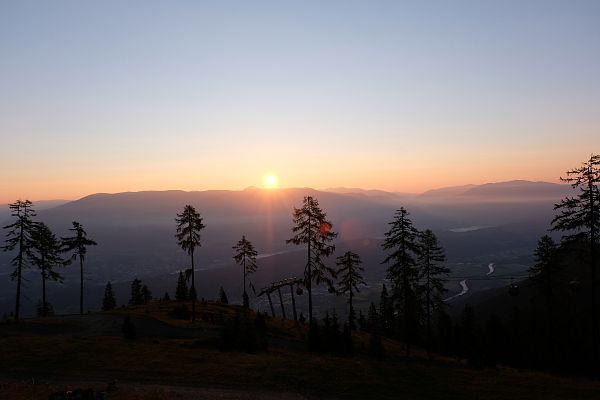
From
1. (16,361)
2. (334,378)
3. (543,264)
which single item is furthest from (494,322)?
(16,361)

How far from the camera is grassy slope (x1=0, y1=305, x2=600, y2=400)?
75.9 ft

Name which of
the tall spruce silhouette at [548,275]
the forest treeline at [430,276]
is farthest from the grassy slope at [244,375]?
the tall spruce silhouette at [548,275]

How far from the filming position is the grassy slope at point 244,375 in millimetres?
23125

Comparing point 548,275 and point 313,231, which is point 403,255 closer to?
point 313,231

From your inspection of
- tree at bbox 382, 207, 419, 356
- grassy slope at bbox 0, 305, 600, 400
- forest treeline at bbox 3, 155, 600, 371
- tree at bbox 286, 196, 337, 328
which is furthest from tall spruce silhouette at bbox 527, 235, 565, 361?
tree at bbox 286, 196, 337, 328

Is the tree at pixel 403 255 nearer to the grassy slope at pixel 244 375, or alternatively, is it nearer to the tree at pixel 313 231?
the tree at pixel 313 231

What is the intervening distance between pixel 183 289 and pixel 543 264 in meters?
66.2

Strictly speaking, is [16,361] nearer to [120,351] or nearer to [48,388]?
[120,351]

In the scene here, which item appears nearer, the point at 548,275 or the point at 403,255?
the point at 403,255

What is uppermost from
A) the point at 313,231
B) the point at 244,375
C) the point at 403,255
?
the point at 313,231

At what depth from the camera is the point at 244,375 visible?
Result: 25766mm

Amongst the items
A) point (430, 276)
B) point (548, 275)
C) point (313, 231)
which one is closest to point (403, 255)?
point (313, 231)

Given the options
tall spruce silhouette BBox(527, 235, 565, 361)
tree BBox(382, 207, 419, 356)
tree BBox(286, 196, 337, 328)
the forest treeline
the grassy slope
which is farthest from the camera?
tall spruce silhouette BBox(527, 235, 565, 361)

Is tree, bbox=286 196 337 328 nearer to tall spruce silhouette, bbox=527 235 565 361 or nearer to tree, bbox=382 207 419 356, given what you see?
tree, bbox=382 207 419 356
